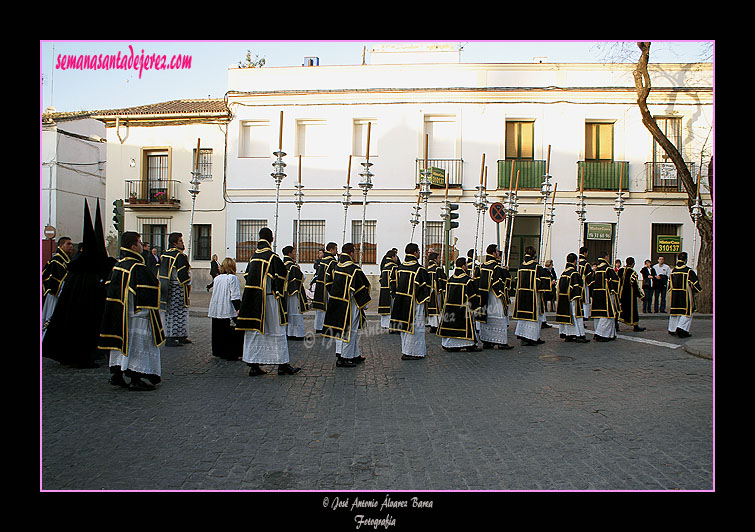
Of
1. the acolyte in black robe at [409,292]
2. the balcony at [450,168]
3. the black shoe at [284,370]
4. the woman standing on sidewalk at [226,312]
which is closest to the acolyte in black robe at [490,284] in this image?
the acolyte in black robe at [409,292]

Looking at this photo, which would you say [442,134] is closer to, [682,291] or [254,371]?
[682,291]

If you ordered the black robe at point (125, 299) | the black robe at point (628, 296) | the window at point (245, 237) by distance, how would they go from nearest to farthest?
the black robe at point (125, 299), the black robe at point (628, 296), the window at point (245, 237)

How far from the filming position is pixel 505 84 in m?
23.2

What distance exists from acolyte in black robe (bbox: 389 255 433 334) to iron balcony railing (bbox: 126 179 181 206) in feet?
55.0

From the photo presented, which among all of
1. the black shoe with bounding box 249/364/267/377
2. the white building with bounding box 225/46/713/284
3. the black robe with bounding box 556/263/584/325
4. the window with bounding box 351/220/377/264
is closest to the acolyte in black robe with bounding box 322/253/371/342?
the black shoe with bounding box 249/364/267/377

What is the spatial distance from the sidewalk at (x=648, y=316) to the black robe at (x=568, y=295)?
181 cm


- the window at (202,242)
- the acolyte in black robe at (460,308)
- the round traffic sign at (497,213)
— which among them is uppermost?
the round traffic sign at (497,213)

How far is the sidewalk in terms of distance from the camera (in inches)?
422

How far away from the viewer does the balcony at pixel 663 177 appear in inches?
888

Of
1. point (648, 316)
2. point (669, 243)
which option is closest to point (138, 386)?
point (648, 316)

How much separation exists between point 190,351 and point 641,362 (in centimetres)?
773

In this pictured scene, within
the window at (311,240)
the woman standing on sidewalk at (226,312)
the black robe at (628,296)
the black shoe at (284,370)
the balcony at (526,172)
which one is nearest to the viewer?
the black shoe at (284,370)

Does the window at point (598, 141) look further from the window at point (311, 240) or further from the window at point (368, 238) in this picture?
the window at point (311, 240)
